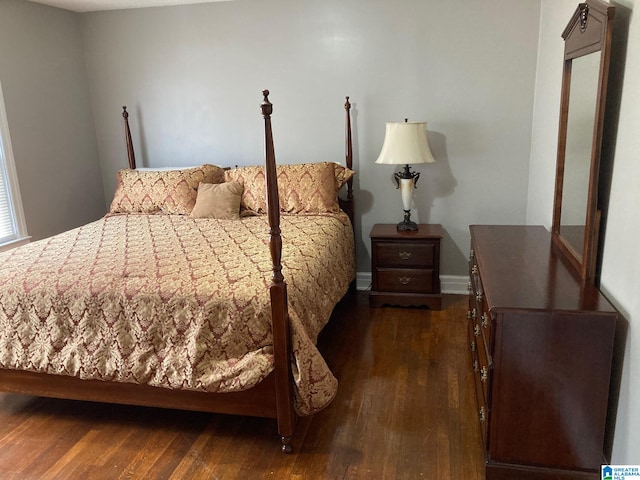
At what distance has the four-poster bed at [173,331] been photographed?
2.01m

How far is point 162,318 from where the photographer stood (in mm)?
2070

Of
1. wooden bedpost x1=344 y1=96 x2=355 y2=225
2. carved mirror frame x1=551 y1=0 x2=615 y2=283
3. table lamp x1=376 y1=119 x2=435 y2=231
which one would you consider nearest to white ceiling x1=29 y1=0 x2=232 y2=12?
wooden bedpost x1=344 y1=96 x2=355 y2=225

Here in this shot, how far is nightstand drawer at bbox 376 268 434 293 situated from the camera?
349 centimetres

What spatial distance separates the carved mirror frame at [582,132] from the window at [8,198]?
3609mm

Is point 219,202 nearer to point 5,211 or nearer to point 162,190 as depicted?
point 162,190

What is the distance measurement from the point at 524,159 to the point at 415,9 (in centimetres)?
133

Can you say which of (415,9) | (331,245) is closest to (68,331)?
(331,245)

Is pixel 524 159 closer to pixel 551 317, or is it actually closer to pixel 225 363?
pixel 551 317

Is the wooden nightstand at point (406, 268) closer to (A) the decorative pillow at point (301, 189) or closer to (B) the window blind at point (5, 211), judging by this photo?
(A) the decorative pillow at point (301, 189)

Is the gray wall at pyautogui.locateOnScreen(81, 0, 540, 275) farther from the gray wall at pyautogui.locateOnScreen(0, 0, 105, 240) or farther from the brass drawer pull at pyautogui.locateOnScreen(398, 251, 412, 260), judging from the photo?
the brass drawer pull at pyautogui.locateOnScreen(398, 251, 412, 260)

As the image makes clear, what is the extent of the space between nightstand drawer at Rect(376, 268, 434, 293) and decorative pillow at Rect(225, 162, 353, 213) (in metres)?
0.59

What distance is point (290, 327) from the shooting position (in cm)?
202

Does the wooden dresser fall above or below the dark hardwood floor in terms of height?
above

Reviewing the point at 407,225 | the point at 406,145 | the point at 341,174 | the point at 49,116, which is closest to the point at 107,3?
the point at 49,116
